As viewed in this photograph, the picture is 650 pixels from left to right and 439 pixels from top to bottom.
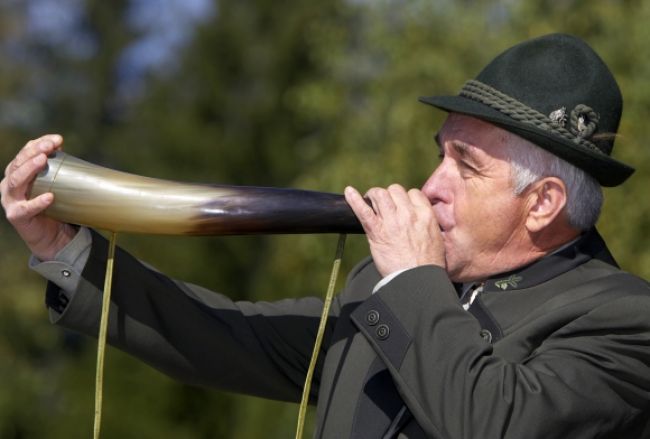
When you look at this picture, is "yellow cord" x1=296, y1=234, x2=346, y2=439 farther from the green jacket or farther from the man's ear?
the man's ear

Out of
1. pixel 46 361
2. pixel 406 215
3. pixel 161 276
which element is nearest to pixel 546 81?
pixel 406 215

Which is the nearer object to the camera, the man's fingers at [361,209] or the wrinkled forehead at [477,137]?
the man's fingers at [361,209]

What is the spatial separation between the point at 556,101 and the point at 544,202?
25 cm

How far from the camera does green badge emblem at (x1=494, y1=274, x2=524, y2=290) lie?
2.93 m

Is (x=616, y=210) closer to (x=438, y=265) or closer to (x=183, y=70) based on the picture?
(x=438, y=265)

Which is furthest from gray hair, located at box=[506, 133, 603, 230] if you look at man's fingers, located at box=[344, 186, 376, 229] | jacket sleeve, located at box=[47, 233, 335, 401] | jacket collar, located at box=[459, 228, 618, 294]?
jacket sleeve, located at box=[47, 233, 335, 401]

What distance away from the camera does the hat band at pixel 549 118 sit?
9.35 ft

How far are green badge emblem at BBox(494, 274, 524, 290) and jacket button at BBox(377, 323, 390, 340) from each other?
45 cm

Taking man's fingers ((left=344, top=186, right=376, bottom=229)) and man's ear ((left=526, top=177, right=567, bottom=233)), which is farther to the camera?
man's ear ((left=526, top=177, right=567, bottom=233))

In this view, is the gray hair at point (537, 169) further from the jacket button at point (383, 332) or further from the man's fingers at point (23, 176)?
the man's fingers at point (23, 176)

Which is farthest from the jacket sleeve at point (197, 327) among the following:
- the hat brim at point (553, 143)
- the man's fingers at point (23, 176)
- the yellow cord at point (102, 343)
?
the hat brim at point (553, 143)

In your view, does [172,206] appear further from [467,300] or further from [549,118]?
[549,118]

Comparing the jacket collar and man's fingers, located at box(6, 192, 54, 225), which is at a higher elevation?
man's fingers, located at box(6, 192, 54, 225)

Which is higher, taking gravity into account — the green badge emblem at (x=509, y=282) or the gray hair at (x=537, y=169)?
the gray hair at (x=537, y=169)
